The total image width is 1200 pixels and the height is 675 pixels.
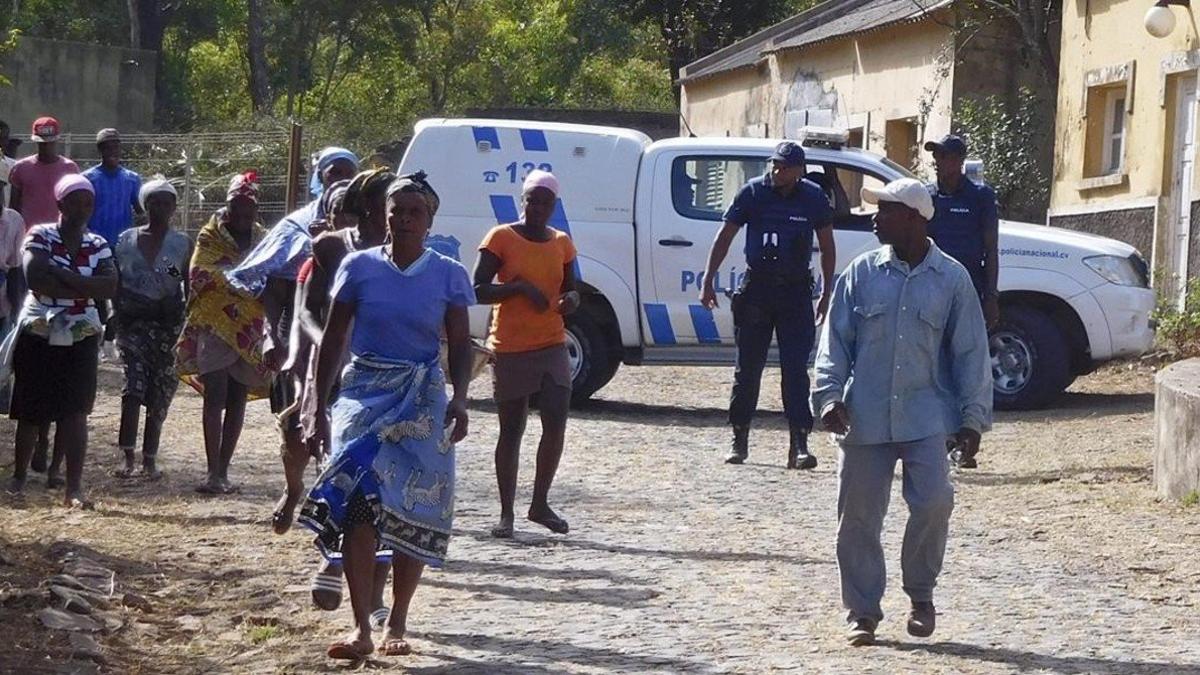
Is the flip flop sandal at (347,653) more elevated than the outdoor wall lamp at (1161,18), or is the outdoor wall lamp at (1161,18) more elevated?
the outdoor wall lamp at (1161,18)

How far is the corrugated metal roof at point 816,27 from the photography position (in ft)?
87.8

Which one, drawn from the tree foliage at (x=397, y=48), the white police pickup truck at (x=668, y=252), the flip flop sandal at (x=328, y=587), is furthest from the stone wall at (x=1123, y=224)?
the tree foliage at (x=397, y=48)

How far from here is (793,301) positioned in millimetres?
12266

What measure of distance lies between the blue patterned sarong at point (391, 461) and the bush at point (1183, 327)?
11.7 meters

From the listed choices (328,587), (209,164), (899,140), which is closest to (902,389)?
(328,587)

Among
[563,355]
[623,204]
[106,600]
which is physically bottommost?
[106,600]

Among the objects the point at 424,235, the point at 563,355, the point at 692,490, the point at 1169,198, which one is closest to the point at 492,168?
the point at 692,490

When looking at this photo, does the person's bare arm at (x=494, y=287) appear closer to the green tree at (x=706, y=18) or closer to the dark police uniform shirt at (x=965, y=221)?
the dark police uniform shirt at (x=965, y=221)

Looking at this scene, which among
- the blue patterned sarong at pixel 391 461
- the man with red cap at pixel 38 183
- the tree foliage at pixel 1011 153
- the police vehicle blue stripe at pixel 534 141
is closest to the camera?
the blue patterned sarong at pixel 391 461

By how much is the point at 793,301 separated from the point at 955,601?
4354mm

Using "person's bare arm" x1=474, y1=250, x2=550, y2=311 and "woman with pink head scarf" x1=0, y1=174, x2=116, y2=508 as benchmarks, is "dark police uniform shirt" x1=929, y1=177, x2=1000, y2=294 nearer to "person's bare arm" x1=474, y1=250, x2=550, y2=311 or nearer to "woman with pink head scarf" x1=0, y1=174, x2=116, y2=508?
"person's bare arm" x1=474, y1=250, x2=550, y2=311

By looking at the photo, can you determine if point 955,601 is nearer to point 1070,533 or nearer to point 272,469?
point 1070,533

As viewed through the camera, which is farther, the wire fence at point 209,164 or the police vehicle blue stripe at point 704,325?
the wire fence at point 209,164

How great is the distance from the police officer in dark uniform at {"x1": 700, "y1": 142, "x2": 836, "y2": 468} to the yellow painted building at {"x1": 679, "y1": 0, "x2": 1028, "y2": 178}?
1273 cm
